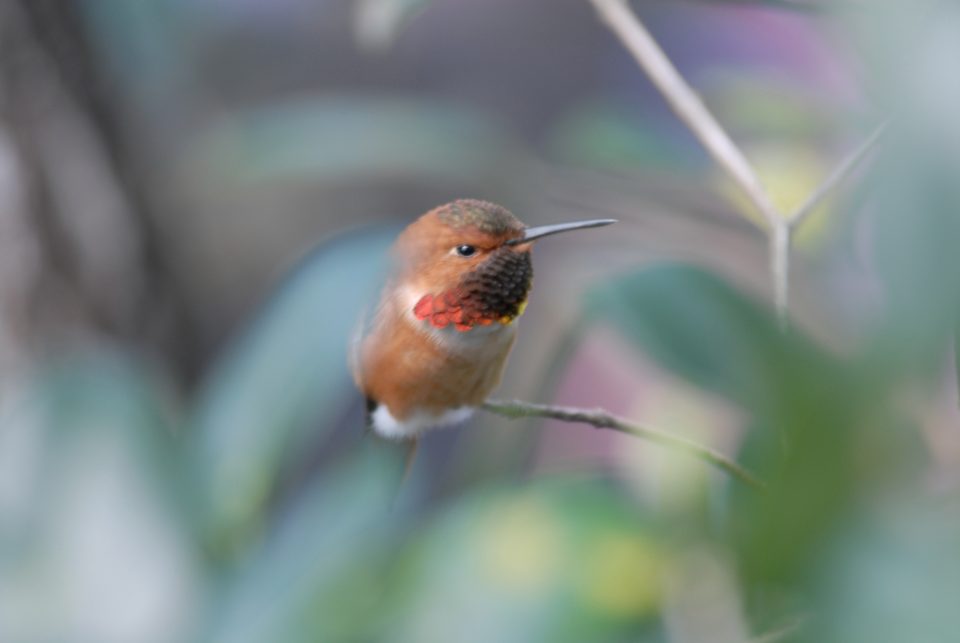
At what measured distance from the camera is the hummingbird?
1.04 feet

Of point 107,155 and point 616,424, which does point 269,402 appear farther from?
point 107,155

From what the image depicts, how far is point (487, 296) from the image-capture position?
0.32 metres

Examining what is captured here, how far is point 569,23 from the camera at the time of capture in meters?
2.62

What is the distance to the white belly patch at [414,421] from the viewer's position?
1.24ft

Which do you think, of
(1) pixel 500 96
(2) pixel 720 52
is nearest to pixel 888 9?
(2) pixel 720 52

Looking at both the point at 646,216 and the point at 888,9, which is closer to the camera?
the point at 888,9

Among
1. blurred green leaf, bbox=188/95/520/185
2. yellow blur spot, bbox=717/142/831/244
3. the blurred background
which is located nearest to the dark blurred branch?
the blurred background

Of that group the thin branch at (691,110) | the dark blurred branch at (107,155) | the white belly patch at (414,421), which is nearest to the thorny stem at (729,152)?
the thin branch at (691,110)

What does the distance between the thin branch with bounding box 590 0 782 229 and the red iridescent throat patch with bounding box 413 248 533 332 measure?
121 mm

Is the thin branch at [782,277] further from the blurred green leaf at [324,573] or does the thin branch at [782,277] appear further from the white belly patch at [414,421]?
the blurred green leaf at [324,573]

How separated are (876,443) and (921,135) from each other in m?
0.06

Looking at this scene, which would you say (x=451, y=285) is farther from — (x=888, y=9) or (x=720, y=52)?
(x=720, y=52)

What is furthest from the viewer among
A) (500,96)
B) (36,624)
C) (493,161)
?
(500,96)

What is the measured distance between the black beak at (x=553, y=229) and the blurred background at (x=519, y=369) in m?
0.05
